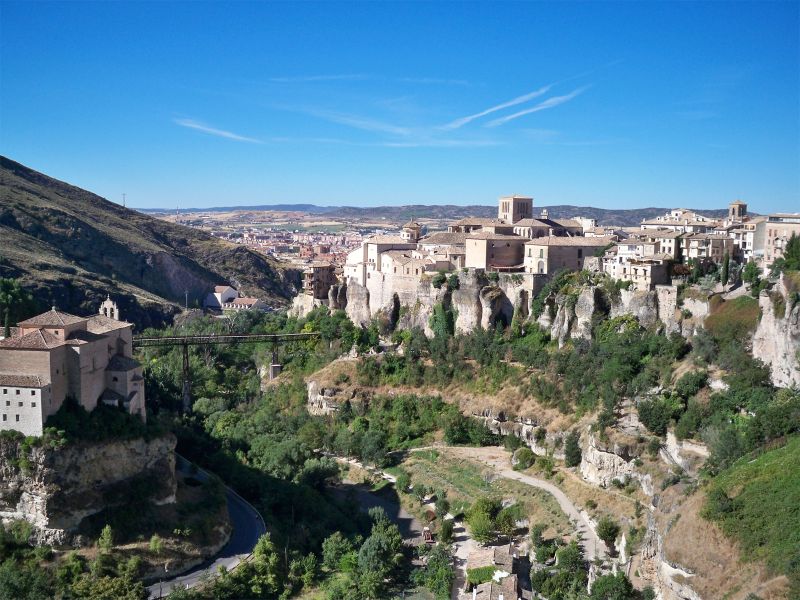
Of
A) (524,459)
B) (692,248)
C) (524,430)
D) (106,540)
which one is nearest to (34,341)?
(106,540)

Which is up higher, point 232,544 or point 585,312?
point 585,312

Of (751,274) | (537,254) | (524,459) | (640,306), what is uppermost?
(537,254)

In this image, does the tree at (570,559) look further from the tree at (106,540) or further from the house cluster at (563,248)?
the house cluster at (563,248)

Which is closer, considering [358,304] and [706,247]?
[706,247]

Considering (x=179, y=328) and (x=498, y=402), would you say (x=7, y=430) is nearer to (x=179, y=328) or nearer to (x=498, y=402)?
(x=498, y=402)

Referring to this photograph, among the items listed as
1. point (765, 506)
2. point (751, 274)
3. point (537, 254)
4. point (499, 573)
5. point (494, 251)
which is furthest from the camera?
point (494, 251)

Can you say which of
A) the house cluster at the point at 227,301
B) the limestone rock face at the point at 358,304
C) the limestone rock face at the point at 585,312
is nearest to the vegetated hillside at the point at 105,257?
the house cluster at the point at 227,301

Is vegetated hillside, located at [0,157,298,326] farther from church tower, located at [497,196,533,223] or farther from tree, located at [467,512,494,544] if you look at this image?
tree, located at [467,512,494,544]

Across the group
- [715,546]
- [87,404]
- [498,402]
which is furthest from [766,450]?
[87,404]

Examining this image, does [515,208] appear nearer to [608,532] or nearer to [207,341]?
[207,341]
